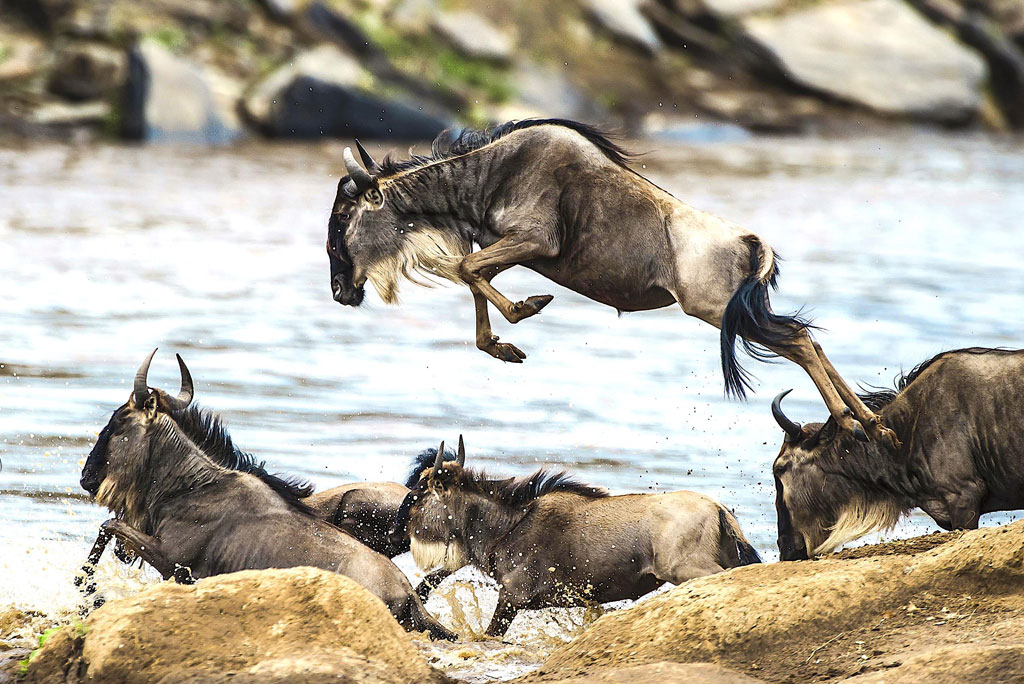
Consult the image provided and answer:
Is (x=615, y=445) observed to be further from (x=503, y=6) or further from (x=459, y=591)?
(x=503, y=6)

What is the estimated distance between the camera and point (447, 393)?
16516 mm

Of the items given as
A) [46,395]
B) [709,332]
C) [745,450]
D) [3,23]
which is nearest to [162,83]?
[3,23]

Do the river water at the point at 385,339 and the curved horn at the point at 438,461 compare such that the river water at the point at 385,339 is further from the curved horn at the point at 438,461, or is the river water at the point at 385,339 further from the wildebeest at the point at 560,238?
the wildebeest at the point at 560,238

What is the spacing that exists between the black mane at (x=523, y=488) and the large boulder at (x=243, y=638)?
87.5 inches

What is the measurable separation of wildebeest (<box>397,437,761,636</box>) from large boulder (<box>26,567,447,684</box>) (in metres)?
1.91

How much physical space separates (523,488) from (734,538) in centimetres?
135

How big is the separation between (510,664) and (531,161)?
9.63ft

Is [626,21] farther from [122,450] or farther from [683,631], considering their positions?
[683,631]

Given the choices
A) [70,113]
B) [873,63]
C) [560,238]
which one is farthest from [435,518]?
[873,63]

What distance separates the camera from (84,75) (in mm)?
33562

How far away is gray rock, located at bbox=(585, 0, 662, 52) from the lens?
4169 centimetres

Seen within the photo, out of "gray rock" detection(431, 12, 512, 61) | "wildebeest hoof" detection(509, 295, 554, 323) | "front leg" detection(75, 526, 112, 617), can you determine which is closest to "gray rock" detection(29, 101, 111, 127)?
"gray rock" detection(431, 12, 512, 61)

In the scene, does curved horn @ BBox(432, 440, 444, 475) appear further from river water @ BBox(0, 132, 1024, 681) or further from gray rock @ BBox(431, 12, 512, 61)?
gray rock @ BBox(431, 12, 512, 61)

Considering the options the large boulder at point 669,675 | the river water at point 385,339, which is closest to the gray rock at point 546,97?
the river water at point 385,339
